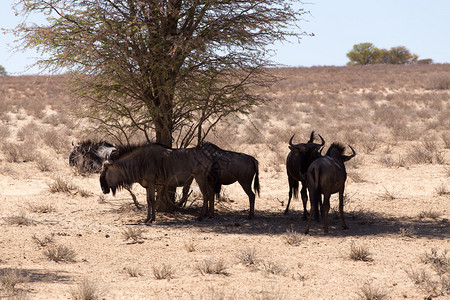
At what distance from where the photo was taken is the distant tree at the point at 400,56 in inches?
3174

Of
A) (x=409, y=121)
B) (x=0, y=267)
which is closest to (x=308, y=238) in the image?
(x=0, y=267)

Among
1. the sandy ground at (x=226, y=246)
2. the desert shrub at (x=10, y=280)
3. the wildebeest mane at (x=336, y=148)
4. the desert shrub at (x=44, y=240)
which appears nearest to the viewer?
the desert shrub at (x=10, y=280)

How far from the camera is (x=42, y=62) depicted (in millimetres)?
10859

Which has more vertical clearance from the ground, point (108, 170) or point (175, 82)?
point (175, 82)

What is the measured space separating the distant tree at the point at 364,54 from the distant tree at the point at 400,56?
2.47 meters

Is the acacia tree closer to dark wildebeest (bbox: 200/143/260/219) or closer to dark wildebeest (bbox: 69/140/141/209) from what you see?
dark wildebeest (bbox: 200/143/260/219)

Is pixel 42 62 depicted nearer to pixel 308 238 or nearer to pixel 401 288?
pixel 308 238

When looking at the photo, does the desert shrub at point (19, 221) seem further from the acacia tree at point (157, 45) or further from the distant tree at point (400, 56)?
the distant tree at point (400, 56)

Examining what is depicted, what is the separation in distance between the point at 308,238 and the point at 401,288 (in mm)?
2612

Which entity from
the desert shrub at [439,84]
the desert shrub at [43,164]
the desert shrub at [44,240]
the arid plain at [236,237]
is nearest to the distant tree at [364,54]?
the desert shrub at [439,84]

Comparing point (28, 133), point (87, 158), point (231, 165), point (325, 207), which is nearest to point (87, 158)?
point (87, 158)

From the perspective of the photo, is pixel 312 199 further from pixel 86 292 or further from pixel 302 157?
pixel 86 292

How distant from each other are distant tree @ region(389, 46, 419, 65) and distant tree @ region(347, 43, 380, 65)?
247 cm

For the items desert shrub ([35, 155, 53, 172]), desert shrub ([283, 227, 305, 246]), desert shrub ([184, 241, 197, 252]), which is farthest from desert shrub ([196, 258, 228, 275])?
desert shrub ([35, 155, 53, 172])
